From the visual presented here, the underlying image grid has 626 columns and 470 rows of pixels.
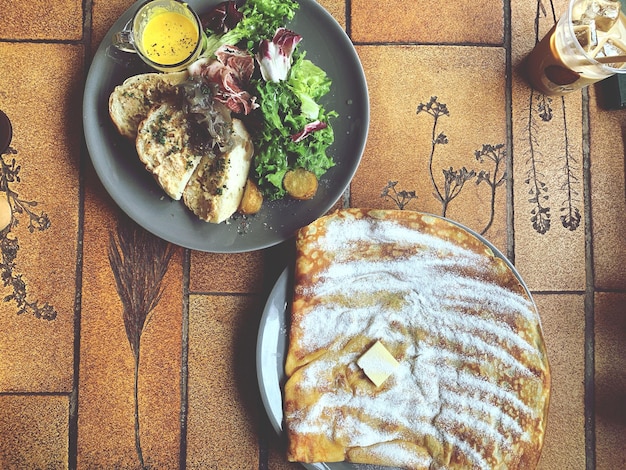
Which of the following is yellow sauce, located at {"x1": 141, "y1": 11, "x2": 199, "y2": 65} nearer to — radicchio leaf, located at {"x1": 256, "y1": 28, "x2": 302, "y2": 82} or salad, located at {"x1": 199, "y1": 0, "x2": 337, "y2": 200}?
salad, located at {"x1": 199, "y1": 0, "x2": 337, "y2": 200}

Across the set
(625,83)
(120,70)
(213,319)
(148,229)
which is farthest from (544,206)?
(120,70)

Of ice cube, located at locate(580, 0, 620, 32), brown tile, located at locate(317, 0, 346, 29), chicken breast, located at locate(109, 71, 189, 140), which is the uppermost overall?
ice cube, located at locate(580, 0, 620, 32)

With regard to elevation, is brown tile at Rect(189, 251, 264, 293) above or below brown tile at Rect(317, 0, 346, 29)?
below

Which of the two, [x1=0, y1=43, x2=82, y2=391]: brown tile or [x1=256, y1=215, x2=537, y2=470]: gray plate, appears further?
[x1=0, y1=43, x2=82, y2=391]: brown tile

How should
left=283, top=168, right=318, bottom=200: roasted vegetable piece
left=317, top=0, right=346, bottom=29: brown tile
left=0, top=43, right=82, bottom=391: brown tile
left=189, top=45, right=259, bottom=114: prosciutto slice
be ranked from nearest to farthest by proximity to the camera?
left=189, top=45, right=259, bottom=114: prosciutto slice
left=283, top=168, right=318, bottom=200: roasted vegetable piece
left=0, top=43, right=82, bottom=391: brown tile
left=317, top=0, right=346, bottom=29: brown tile

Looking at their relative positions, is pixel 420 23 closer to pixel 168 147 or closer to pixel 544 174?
pixel 544 174

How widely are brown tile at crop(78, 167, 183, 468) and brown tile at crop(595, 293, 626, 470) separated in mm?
1479

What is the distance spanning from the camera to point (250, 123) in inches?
73.9

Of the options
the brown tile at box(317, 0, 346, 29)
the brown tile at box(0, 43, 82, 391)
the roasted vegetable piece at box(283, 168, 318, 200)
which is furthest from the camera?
the brown tile at box(317, 0, 346, 29)

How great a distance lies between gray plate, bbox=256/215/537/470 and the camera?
1835mm

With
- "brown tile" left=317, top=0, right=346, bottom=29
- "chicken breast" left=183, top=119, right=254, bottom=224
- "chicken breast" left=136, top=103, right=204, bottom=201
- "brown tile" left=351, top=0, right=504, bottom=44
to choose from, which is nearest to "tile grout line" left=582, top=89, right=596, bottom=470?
"brown tile" left=351, top=0, right=504, bottom=44

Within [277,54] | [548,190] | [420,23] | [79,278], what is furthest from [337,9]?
[79,278]

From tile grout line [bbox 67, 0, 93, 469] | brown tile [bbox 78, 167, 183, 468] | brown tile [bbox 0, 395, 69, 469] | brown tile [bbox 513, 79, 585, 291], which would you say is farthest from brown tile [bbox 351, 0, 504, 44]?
brown tile [bbox 0, 395, 69, 469]

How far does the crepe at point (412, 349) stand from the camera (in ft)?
5.89
